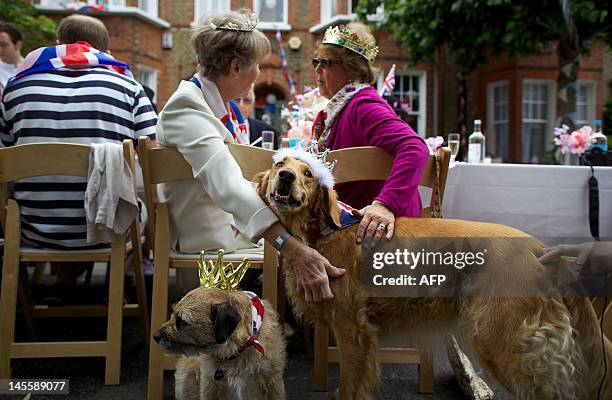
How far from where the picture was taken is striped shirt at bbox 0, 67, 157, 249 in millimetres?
2840

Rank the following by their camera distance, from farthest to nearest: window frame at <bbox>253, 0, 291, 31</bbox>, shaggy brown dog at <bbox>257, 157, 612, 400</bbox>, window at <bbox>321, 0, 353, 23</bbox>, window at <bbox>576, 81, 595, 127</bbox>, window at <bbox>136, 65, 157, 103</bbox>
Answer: window at <bbox>576, 81, 595, 127</bbox> < window at <bbox>321, 0, 353, 23</bbox> < window at <bbox>136, 65, 157, 103</bbox> < window frame at <bbox>253, 0, 291, 31</bbox> < shaggy brown dog at <bbox>257, 157, 612, 400</bbox>

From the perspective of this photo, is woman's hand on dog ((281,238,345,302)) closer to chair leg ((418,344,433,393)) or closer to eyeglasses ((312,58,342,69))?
chair leg ((418,344,433,393))

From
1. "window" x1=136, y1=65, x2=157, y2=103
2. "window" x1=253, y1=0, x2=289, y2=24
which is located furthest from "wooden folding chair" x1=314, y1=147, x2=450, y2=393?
"window" x1=136, y1=65, x2=157, y2=103

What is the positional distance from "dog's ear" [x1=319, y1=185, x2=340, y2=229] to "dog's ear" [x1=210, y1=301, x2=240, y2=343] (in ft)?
1.61

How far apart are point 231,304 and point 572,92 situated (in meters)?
11.5

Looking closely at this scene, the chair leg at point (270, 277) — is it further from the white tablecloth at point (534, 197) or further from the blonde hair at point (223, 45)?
the white tablecloth at point (534, 197)

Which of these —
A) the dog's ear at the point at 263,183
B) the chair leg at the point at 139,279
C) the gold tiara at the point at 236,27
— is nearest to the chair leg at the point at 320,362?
the dog's ear at the point at 263,183

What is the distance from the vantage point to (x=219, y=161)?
7.37 feet

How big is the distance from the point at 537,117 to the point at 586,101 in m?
1.66

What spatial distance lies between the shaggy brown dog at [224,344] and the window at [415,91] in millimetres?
14102

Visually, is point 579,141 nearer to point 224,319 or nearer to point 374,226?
point 374,226

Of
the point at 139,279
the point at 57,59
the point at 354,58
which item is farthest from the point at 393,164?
A: the point at 57,59

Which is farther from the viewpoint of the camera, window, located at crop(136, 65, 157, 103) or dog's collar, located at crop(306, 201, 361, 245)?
window, located at crop(136, 65, 157, 103)

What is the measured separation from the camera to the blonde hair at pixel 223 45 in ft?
8.55
